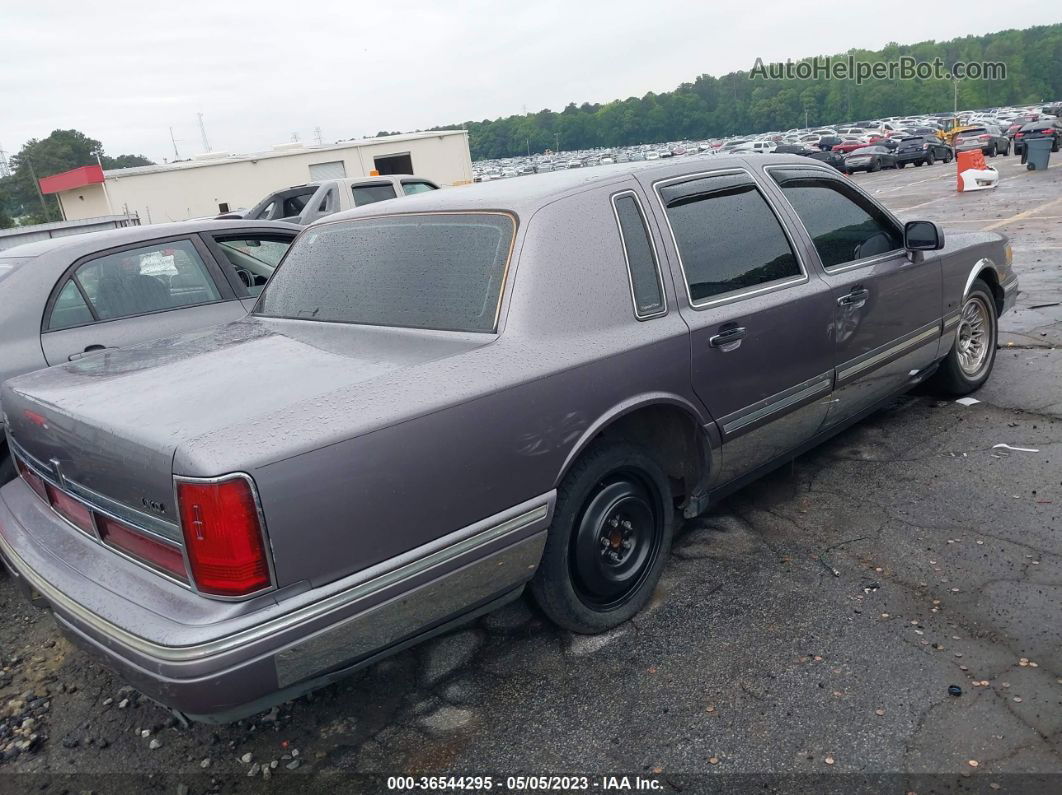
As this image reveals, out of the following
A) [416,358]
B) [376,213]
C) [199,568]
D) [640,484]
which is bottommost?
[640,484]

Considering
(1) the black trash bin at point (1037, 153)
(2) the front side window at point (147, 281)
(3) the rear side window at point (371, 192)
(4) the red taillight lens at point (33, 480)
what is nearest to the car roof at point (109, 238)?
(2) the front side window at point (147, 281)

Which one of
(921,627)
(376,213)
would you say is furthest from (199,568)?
(921,627)

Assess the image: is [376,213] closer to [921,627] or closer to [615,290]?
[615,290]

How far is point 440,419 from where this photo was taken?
2.37 meters

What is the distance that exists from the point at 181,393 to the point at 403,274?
0.97 metres

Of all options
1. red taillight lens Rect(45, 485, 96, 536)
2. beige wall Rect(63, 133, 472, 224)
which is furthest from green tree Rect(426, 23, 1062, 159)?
red taillight lens Rect(45, 485, 96, 536)

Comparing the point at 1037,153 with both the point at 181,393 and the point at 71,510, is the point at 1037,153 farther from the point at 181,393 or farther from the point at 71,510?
the point at 71,510

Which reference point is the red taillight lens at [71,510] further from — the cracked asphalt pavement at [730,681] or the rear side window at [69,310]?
the rear side window at [69,310]

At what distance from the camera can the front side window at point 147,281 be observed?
15.1 feet

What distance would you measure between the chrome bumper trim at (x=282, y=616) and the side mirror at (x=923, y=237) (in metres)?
2.80

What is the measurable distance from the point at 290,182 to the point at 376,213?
119 ft

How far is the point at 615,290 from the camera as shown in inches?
118

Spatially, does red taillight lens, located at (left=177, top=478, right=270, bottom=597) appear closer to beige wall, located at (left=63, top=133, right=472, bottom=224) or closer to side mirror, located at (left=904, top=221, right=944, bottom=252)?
side mirror, located at (left=904, top=221, right=944, bottom=252)

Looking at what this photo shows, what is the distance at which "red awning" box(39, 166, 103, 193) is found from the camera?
35.5 m
